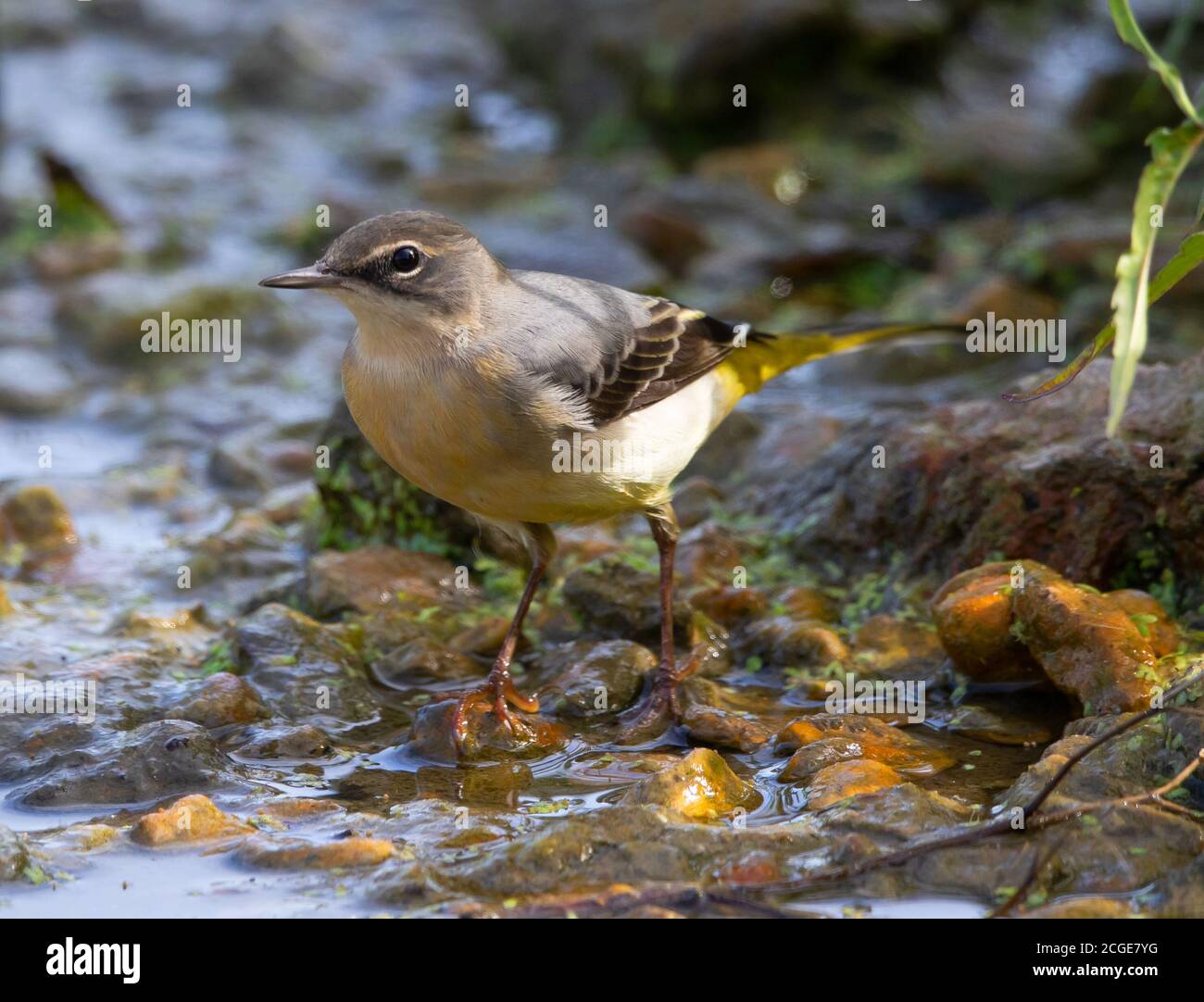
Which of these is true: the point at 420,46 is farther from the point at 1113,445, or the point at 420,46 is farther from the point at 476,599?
the point at 1113,445

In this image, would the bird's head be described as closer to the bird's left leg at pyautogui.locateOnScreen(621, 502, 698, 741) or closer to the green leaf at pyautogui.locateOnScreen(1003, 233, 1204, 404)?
the bird's left leg at pyautogui.locateOnScreen(621, 502, 698, 741)

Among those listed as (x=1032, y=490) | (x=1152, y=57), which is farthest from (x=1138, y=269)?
(x=1032, y=490)

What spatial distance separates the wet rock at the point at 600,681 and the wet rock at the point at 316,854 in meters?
1.61

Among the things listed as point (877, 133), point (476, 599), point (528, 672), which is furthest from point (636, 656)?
point (877, 133)

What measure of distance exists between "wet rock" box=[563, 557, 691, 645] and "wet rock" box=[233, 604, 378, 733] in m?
1.10

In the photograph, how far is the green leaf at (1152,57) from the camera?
445 centimetres

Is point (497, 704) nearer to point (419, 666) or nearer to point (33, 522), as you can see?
point (419, 666)

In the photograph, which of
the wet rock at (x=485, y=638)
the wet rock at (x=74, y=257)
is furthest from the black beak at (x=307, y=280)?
the wet rock at (x=74, y=257)

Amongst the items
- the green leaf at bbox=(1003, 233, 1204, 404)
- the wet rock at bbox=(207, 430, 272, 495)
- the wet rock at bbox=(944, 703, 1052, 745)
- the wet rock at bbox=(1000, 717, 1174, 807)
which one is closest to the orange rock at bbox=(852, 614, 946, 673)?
the wet rock at bbox=(944, 703, 1052, 745)

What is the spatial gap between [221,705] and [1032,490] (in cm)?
A: 362

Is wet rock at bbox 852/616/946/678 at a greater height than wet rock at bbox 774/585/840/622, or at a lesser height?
lesser

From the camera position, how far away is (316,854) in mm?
5137

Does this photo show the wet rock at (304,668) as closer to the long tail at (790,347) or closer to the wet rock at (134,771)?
the wet rock at (134,771)

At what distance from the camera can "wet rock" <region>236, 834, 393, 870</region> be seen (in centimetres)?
511
